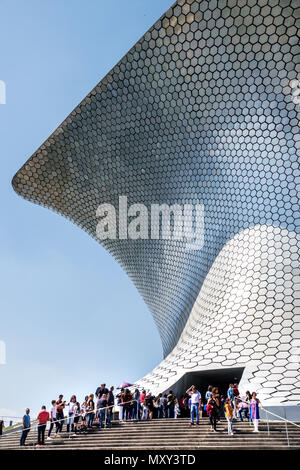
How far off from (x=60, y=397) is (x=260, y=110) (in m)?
9.99

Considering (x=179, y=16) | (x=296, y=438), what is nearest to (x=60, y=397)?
(x=296, y=438)

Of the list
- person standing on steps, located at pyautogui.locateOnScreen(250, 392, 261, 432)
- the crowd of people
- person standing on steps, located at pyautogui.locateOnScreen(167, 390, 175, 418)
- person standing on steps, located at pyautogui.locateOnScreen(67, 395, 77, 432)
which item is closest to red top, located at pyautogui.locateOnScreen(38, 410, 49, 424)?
the crowd of people

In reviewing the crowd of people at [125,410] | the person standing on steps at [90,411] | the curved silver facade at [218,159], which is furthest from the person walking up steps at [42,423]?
the curved silver facade at [218,159]

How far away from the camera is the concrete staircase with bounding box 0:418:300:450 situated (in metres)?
7.14

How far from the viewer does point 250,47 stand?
13156 millimetres

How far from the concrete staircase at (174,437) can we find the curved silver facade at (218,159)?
116 inches

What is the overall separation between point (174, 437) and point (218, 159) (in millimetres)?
9502

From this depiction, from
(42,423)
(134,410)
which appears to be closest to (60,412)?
(42,423)

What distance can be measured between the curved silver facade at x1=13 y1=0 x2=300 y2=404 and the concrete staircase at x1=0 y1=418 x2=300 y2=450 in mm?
2951

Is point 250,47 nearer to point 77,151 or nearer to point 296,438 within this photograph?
point 77,151

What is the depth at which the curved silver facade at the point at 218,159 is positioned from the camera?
41.9ft

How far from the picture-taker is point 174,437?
318 inches

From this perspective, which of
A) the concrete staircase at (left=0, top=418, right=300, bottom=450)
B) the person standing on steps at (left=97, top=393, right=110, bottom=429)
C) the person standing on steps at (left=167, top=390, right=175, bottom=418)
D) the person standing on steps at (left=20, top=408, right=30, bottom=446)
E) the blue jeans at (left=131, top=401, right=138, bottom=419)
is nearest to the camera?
the concrete staircase at (left=0, top=418, right=300, bottom=450)

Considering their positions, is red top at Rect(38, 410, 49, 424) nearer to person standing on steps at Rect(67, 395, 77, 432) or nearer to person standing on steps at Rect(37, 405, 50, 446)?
person standing on steps at Rect(37, 405, 50, 446)
